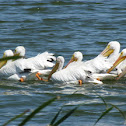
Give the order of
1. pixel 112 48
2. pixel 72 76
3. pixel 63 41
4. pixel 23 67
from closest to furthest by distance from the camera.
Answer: pixel 72 76
pixel 23 67
pixel 112 48
pixel 63 41

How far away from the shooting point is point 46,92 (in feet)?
23.9

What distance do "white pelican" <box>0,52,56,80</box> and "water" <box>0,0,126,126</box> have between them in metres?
0.15

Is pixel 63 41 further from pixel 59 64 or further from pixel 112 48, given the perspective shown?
pixel 59 64

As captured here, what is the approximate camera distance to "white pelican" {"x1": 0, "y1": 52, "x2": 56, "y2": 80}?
8.00m

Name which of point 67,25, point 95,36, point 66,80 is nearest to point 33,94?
point 66,80

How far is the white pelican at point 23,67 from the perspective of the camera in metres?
8.00

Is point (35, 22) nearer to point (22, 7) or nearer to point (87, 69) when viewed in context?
point (22, 7)

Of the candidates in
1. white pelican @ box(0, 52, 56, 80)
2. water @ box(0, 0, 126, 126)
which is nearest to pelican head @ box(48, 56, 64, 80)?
white pelican @ box(0, 52, 56, 80)

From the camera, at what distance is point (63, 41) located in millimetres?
11734

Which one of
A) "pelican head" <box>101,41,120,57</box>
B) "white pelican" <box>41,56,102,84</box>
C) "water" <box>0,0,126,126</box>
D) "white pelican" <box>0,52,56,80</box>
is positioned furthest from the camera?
"pelican head" <box>101,41,120,57</box>

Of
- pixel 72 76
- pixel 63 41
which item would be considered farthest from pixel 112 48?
pixel 63 41

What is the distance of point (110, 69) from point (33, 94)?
179 cm

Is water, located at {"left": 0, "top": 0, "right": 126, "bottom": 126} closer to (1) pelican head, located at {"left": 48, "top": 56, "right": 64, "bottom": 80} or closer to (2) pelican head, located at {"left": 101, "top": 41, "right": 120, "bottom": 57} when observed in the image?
(1) pelican head, located at {"left": 48, "top": 56, "right": 64, "bottom": 80}

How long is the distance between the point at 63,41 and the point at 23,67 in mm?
3873
